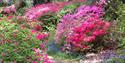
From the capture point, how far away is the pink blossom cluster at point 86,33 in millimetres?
10703

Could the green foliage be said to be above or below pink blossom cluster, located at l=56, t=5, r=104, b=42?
above

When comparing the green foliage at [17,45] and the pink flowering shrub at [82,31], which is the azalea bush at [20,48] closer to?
the green foliage at [17,45]

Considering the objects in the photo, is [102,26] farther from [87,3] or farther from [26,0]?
[26,0]

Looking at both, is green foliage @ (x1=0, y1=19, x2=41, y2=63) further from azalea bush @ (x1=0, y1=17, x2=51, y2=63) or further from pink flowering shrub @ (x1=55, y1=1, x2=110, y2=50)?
pink flowering shrub @ (x1=55, y1=1, x2=110, y2=50)

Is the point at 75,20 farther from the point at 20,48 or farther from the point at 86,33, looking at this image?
the point at 20,48

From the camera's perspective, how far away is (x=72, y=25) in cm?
1166

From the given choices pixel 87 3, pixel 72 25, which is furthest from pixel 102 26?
pixel 87 3

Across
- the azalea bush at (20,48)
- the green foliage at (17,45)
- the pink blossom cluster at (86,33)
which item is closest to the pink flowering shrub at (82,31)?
the pink blossom cluster at (86,33)

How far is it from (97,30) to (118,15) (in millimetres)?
2055

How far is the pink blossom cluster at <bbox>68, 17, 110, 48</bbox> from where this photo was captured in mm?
10703

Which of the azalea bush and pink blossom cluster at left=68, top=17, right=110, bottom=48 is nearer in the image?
the azalea bush

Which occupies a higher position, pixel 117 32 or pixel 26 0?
pixel 117 32

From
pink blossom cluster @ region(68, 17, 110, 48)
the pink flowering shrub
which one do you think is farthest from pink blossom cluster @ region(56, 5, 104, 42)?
pink blossom cluster @ region(68, 17, 110, 48)

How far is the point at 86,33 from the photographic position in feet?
35.5
